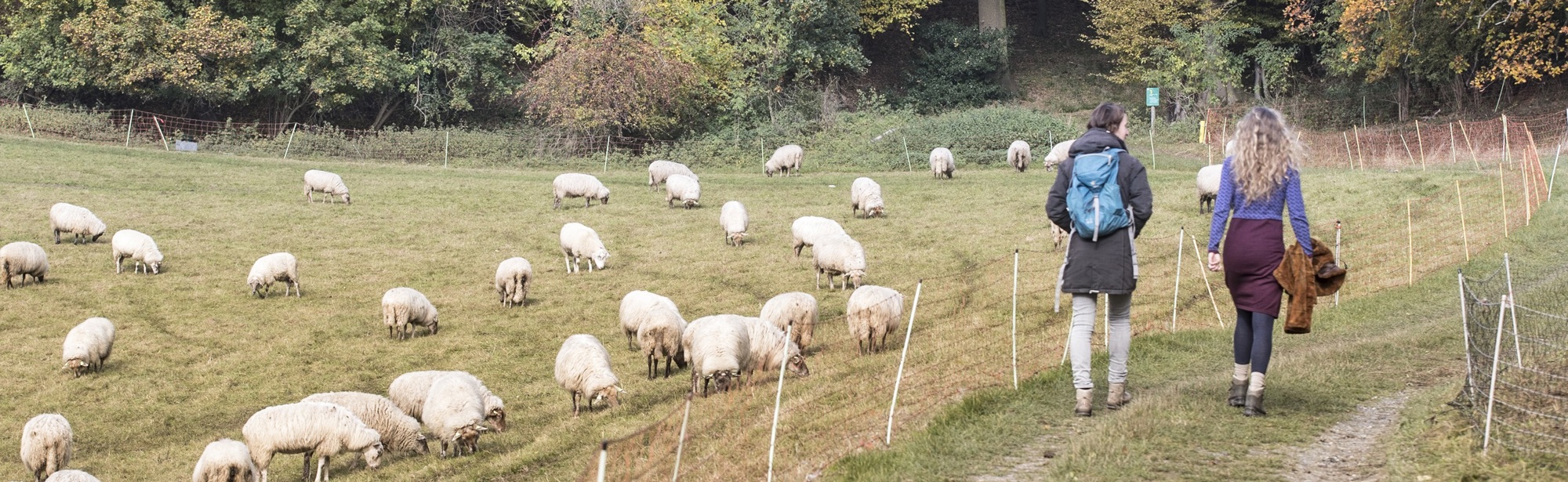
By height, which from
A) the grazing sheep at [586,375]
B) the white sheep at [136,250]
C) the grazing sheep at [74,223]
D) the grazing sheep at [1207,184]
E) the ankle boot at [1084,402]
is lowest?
the grazing sheep at [586,375]

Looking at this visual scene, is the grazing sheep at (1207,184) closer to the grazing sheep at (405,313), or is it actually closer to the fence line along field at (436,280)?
the fence line along field at (436,280)

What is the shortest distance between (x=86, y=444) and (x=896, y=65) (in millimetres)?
47001

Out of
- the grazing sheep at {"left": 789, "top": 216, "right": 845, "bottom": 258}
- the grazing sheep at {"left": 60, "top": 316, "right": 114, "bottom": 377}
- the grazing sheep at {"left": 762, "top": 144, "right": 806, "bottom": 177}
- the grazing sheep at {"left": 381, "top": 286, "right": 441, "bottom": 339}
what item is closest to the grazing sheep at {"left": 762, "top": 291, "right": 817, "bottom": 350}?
the grazing sheep at {"left": 381, "top": 286, "right": 441, "bottom": 339}

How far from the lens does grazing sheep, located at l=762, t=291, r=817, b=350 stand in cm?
1515

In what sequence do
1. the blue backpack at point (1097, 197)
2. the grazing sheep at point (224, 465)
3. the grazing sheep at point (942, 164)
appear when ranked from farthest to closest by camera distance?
the grazing sheep at point (942, 164) < the grazing sheep at point (224, 465) < the blue backpack at point (1097, 197)

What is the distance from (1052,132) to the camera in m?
39.5

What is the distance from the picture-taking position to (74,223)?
24141 millimetres

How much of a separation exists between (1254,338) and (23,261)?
2003 centimetres

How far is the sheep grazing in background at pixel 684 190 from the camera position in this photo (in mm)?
29625

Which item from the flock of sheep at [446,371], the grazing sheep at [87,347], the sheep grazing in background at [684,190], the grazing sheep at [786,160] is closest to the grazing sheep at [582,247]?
the flock of sheep at [446,371]

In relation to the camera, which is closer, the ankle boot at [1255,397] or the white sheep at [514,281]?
the ankle boot at [1255,397]

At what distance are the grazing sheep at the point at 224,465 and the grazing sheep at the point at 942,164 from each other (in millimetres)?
25769

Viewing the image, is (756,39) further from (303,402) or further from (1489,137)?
(303,402)

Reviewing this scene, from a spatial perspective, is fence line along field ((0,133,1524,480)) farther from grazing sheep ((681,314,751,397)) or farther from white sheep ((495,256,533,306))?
grazing sheep ((681,314,751,397))
